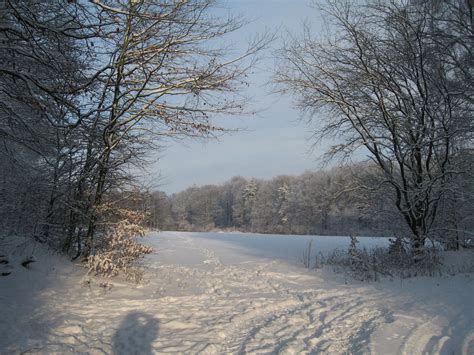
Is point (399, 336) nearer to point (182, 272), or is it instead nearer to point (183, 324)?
point (183, 324)

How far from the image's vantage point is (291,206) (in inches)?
2359

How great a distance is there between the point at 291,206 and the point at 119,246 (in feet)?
177

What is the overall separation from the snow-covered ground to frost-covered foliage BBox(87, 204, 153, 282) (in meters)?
0.33

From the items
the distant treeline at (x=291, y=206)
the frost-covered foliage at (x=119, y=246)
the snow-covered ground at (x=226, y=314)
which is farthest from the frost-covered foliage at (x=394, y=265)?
the frost-covered foliage at (x=119, y=246)

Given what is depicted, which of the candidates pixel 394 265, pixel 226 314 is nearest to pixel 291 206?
pixel 394 265

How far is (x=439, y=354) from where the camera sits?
3.76 m

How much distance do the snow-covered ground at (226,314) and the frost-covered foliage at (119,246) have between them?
0.33 meters

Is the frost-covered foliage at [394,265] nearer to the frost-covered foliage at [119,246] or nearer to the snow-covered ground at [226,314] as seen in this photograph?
the snow-covered ground at [226,314]

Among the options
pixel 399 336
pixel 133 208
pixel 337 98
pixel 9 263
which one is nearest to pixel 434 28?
pixel 337 98

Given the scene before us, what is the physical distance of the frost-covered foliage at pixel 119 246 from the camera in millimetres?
6902

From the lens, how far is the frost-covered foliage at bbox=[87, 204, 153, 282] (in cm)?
690

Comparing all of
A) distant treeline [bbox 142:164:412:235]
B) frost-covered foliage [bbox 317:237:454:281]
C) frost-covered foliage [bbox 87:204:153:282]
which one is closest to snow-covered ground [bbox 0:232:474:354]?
frost-covered foliage [bbox 87:204:153:282]

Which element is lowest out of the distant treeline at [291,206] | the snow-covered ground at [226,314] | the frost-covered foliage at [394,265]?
the snow-covered ground at [226,314]

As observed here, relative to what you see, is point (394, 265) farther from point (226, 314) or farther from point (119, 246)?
point (119, 246)
